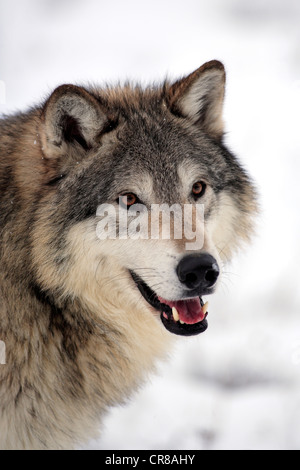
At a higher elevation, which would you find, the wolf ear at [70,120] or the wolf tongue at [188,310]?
the wolf ear at [70,120]

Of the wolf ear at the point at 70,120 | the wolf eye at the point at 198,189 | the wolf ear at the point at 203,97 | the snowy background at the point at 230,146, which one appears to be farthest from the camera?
the snowy background at the point at 230,146

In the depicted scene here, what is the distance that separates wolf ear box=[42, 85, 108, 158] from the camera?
2461 mm

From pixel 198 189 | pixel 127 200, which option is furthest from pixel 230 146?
pixel 127 200

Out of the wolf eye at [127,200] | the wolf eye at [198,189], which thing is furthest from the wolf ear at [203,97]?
the wolf eye at [127,200]

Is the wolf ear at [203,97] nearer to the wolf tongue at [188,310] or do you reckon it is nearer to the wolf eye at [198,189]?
the wolf eye at [198,189]

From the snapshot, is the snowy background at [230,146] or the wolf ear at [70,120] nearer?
the wolf ear at [70,120]

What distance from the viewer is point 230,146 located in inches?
129

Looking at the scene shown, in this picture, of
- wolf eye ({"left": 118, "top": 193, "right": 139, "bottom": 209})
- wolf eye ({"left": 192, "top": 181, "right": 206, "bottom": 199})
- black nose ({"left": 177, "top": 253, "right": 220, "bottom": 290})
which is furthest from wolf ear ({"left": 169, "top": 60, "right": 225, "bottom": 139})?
black nose ({"left": 177, "top": 253, "right": 220, "bottom": 290})

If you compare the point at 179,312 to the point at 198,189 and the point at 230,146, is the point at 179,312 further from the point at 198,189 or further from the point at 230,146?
the point at 230,146

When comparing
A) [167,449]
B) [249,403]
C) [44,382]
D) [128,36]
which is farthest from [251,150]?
[44,382]

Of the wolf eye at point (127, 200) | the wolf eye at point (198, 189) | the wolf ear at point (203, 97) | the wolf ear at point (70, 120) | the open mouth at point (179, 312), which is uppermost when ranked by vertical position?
the wolf ear at point (203, 97)

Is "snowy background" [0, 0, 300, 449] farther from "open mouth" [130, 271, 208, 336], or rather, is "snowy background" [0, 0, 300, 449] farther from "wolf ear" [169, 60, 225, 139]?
"open mouth" [130, 271, 208, 336]

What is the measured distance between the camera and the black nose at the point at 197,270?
235cm

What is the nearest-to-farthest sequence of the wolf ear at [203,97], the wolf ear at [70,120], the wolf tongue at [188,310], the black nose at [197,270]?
the black nose at [197,270]
the wolf ear at [70,120]
the wolf tongue at [188,310]
the wolf ear at [203,97]
